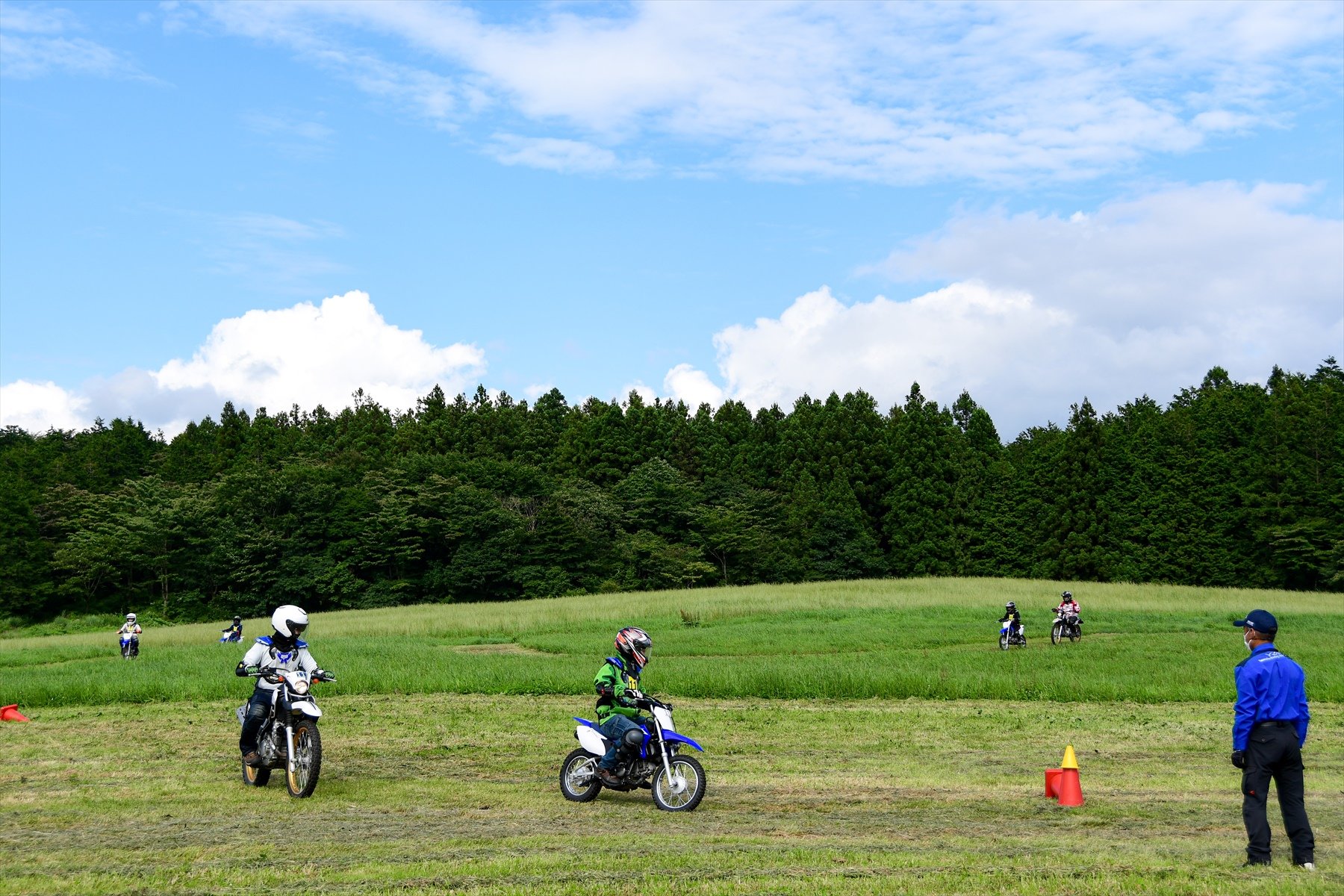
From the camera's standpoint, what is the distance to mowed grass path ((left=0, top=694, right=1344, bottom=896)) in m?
8.31

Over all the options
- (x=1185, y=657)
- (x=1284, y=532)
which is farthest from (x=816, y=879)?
(x=1284, y=532)

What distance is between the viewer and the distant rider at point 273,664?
522 inches

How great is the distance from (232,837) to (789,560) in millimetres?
78152

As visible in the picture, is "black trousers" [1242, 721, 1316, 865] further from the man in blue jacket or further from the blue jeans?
the blue jeans

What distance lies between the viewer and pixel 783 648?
34.9 m

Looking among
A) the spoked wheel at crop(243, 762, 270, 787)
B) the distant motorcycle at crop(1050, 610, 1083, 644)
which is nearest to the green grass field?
the spoked wheel at crop(243, 762, 270, 787)

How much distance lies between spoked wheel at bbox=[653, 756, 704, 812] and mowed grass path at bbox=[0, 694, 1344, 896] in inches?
6.6

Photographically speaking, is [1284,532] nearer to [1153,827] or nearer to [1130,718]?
[1130,718]

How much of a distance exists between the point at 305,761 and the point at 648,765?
3.87 m

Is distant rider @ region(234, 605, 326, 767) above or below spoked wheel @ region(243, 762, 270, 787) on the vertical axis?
above

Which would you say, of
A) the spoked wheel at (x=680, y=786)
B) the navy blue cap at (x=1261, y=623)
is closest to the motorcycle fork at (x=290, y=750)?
the spoked wheel at (x=680, y=786)

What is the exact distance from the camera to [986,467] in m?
95.4

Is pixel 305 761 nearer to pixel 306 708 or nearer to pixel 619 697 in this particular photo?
pixel 306 708

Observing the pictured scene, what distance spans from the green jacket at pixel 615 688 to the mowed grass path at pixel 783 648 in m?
11.2
